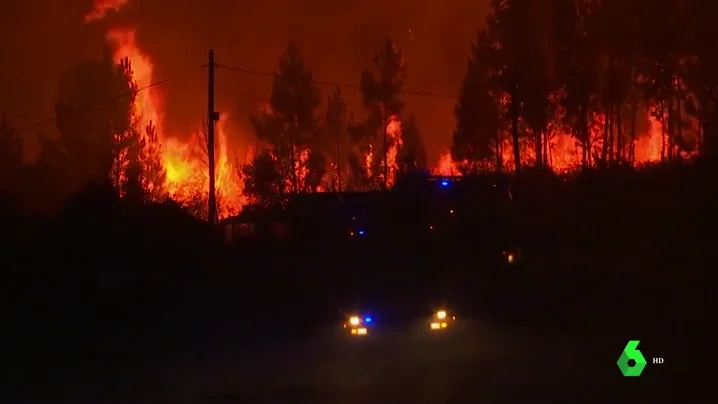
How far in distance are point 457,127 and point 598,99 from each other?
8456 mm

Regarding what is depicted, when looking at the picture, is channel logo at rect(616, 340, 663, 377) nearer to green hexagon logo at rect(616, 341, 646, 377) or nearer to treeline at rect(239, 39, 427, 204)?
green hexagon logo at rect(616, 341, 646, 377)

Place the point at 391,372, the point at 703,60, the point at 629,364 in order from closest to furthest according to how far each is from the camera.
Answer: the point at 629,364, the point at 391,372, the point at 703,60

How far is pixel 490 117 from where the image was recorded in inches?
1841

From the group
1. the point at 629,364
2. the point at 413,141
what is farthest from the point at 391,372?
the point at 413,141

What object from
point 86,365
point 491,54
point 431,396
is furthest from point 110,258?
point 491,54

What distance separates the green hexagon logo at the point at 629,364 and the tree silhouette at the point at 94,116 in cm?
4949

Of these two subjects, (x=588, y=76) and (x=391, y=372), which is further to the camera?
(x=588, y=76)

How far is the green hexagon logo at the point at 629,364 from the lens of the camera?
1002 centimetres

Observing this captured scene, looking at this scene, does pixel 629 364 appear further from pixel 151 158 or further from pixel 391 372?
pixel 151 158

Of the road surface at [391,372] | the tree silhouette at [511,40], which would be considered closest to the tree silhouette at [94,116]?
the tree silhouette at [511,40]

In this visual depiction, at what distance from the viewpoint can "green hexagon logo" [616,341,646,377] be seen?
32.9ft

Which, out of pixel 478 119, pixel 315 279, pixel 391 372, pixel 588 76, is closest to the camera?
pixel 391 372

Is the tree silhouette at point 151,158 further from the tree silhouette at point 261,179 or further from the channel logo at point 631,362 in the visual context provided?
the channel logo at point 631,362

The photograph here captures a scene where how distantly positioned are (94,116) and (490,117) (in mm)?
26837
